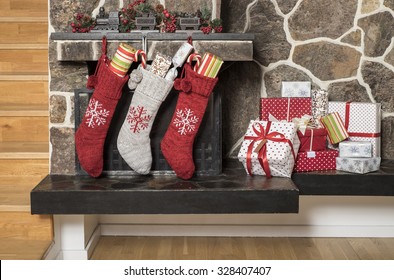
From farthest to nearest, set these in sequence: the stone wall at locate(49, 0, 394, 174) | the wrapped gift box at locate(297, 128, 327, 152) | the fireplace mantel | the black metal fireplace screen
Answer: the stone wall at locate(49, 0, 394, 174)
the wrapped gift box at locate(297, 128, 327, 152)
the black metal fireplace screen
the fireplace mantel

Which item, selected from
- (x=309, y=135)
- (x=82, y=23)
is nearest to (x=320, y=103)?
(x=309, y=135)

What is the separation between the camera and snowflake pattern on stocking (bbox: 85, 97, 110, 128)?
10.2ft

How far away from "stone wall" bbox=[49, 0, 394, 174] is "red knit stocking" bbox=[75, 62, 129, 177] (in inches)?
31.3

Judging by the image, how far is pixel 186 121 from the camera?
3123 mm

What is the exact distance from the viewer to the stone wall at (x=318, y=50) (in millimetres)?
3654

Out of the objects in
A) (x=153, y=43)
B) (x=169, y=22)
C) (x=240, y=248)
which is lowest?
(x=240, y=248)

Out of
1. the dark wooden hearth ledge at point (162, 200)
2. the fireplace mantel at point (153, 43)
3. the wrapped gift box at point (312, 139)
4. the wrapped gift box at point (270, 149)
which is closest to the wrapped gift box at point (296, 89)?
the wrapped gift box at point (312, 139)

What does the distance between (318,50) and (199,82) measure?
93 centimetres

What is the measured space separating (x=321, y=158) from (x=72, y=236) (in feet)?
4.33

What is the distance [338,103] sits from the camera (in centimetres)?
355

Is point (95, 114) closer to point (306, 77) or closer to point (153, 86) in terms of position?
point (153, 86)

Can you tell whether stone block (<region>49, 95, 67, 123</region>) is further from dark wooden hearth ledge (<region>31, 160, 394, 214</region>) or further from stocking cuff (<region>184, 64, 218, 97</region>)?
stocking cuff (<region>184, 64, 218, 97</region>)

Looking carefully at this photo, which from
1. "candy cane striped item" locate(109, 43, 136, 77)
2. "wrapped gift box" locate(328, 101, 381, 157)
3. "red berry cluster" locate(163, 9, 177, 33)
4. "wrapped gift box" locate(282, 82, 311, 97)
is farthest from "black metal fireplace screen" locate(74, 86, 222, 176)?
"wrapped gift box" locate(328, 101, 381, 157)
